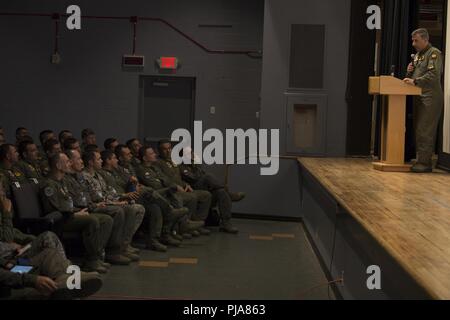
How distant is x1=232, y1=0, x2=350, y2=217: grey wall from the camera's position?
9.76 m

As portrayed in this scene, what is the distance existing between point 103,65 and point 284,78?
330cm

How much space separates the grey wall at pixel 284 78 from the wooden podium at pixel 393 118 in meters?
2.31

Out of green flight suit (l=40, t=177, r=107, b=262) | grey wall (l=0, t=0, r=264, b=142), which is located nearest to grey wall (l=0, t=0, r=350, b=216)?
grey wall (l=0, t=0, r=264, b=142)

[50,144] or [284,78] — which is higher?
[284,78]

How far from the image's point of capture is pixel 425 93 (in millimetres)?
7262

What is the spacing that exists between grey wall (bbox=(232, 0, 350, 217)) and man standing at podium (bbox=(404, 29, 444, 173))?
2.42 meters

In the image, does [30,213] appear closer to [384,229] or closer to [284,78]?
[384,229]

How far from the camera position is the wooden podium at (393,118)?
6.97 metres

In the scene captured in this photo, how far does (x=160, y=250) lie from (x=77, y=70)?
5.43 meters

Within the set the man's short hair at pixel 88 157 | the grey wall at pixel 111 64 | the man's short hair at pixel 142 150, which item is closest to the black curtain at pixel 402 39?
the man's short hair at pixel 142 150

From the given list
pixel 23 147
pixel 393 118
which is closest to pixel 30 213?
pixel 23 147

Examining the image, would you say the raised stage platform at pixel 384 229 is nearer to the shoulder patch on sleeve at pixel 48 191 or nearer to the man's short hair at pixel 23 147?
the shoulder patch on sleeve at pixel 48 191

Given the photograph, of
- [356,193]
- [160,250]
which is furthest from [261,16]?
[356,193]

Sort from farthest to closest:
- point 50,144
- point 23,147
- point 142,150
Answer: point 142,150, point 50,144, point 23,147
